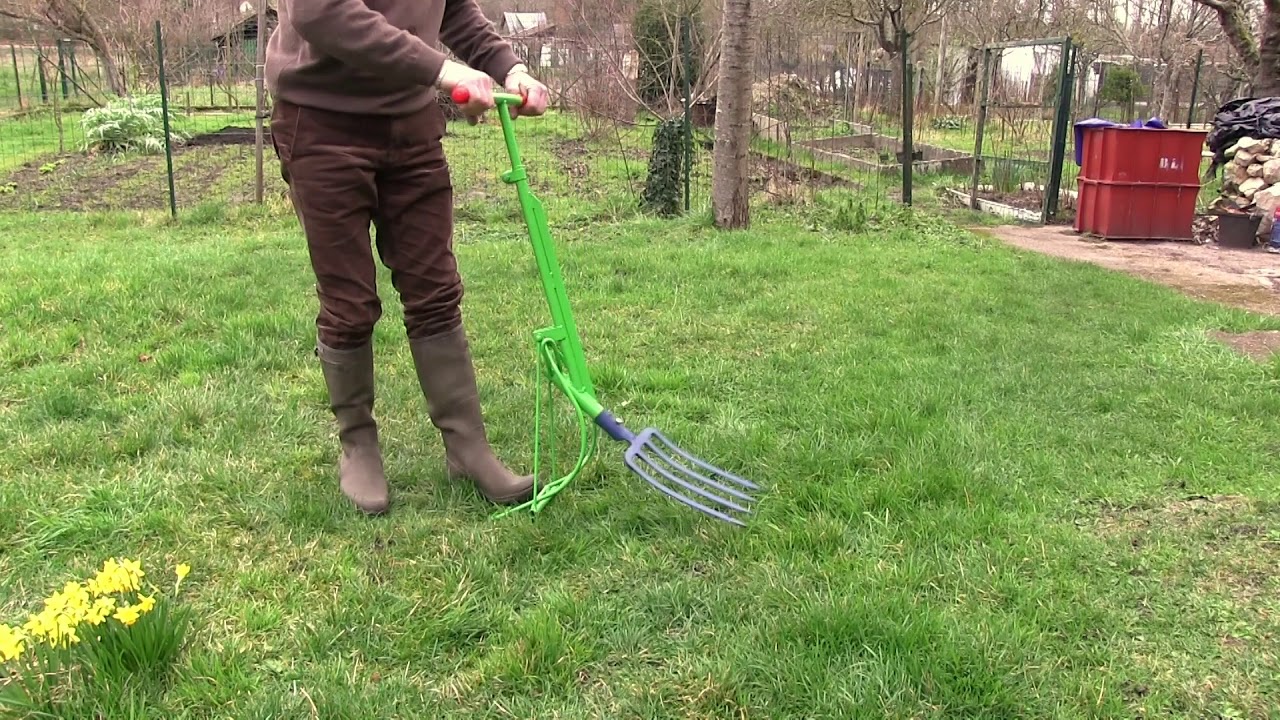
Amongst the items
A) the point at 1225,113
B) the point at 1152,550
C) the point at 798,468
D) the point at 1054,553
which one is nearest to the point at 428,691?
the point at 798,468

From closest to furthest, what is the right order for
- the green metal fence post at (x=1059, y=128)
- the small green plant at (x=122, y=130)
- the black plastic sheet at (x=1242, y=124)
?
the green metal fence post at (x=1059, y=128) → the black plastic sheet at (x=1242, y=124) → the small green plant at (x=122, y=130)

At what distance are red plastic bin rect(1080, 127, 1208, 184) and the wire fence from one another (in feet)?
2.72

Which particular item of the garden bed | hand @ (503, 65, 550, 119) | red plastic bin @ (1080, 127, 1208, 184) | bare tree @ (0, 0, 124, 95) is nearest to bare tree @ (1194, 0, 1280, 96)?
the garden bed

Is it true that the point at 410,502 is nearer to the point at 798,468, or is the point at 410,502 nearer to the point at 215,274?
the point at 798,468

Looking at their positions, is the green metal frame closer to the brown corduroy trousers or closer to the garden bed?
the brown corduroy trousers

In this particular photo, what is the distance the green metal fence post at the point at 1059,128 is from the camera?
9.20 meters

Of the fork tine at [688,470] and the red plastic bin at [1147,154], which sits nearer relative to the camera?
the fork tine at [688,470]

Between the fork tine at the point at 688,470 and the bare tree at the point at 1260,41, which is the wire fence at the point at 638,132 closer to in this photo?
the bare tree at the point at 1260,41

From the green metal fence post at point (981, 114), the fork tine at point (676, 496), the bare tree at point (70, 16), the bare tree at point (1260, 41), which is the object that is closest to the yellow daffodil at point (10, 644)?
the fork tine at point (676, 496)

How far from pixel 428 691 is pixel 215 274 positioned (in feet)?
14.6

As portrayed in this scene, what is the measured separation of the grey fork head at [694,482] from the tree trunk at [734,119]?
5174mm

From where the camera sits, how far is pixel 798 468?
300 centimetres

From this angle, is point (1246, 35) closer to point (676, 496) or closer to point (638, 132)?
point (638, 132)

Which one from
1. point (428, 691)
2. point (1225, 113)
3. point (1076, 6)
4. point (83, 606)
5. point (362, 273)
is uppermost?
point (1076, 6)
